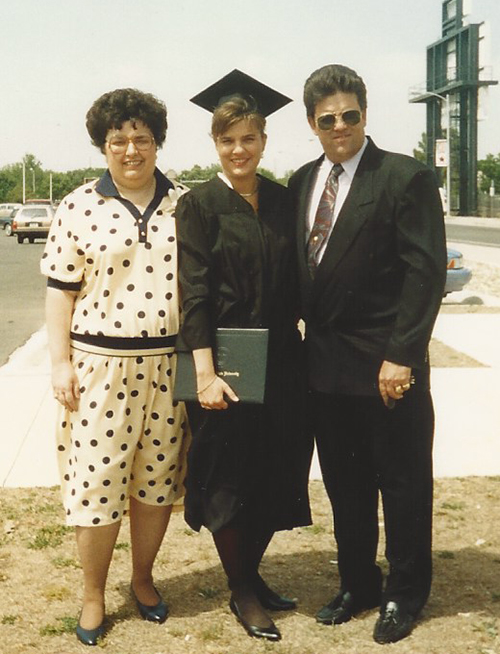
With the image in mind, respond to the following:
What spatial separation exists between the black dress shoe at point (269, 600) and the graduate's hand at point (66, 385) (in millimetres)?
1067

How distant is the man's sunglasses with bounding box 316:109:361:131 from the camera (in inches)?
129

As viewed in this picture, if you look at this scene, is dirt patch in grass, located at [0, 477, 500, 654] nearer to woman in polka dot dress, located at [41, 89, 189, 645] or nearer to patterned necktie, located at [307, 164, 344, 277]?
woman in polka dot dress, located at [41, 89, 189, 645]

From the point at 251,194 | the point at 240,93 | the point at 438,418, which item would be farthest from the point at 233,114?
the point at 438,418

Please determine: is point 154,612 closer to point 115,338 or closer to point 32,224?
point 115,338

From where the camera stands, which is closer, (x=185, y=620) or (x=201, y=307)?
(x=201, y=307)

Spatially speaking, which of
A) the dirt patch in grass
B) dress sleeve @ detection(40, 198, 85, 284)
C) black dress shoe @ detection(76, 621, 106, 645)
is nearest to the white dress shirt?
dress sleeve @ detection(40, 198, 85, 284)

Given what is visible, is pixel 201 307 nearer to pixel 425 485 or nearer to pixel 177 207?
pixel 177 207

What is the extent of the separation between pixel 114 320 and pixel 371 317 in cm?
90

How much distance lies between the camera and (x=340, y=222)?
330cm

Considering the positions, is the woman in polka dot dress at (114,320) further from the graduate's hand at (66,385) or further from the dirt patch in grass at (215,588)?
the dirt patch in grass at (215,588)

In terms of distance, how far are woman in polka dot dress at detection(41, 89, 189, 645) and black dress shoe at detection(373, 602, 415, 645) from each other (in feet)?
3.23

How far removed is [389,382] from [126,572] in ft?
5.28

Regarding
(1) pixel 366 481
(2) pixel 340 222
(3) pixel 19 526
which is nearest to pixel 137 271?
(2) pixel 340 222

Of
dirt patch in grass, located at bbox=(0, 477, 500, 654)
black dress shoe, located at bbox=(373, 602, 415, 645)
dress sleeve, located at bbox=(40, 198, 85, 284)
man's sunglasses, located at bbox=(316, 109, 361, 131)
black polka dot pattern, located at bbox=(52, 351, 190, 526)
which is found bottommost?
dirt patch in grass, located at bbox=(0, 477, 500, 654)
